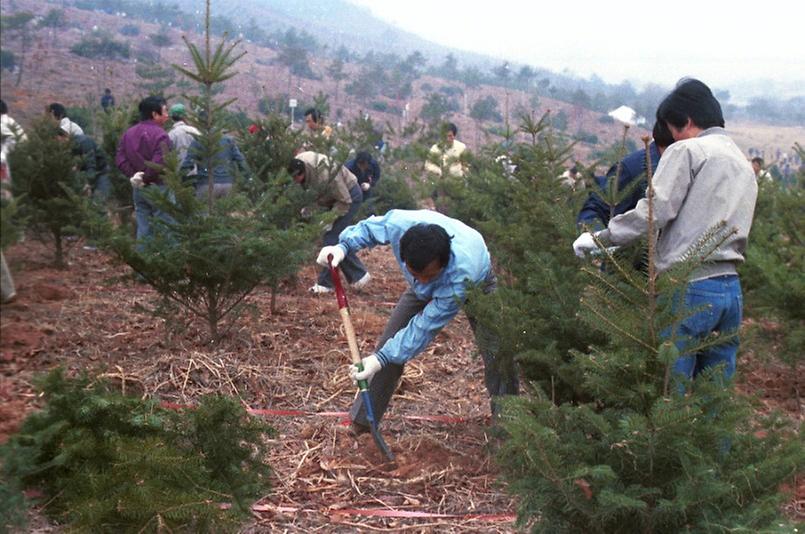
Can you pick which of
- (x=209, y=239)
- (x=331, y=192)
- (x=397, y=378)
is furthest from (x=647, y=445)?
(x=331, y=192)

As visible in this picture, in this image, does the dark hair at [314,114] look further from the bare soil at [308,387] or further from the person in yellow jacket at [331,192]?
the bare soil at [308,387]

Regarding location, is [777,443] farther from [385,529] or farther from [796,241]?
[796,241]

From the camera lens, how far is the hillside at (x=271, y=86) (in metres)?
31.7

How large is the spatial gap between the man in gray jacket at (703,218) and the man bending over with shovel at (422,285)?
2.91 ft

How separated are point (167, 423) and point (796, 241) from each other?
16.1ft

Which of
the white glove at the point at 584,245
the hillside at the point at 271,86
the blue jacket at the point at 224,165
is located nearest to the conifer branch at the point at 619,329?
the white glove at the point at 584,245

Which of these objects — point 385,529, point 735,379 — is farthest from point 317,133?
point 735,379

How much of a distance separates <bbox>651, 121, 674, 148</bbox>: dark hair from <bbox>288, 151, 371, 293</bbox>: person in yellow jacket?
4442 mm

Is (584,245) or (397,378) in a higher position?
(584,245)

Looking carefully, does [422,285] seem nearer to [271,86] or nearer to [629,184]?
[629,184]

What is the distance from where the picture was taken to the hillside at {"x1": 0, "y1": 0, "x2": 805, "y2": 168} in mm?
31688

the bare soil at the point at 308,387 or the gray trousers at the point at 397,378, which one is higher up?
the gray trousers at the point at 397,378

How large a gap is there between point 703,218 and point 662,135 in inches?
22.7

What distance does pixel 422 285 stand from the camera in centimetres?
459
